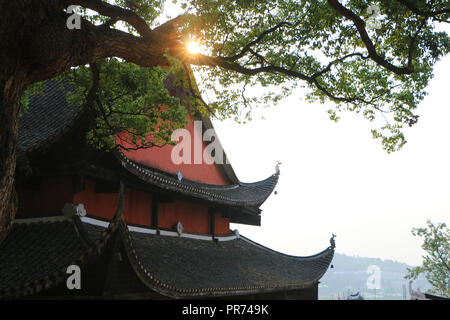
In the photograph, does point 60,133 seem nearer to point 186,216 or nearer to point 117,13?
point 117,13

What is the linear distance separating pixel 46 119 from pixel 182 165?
4.26 m

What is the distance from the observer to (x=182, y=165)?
543 inches

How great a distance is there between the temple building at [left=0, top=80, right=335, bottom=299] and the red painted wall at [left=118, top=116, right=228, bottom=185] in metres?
0.03

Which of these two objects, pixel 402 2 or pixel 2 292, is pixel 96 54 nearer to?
pixel 2 292

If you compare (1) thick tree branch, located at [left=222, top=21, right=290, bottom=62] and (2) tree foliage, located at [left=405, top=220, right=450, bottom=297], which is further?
(2) tree foliage, located at [left=405, top=220, right=450, bottom=297]

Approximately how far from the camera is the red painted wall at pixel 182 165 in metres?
12.1

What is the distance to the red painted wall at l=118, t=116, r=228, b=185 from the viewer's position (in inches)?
475

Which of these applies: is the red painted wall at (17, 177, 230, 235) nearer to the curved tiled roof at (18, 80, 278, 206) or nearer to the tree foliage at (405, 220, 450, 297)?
the curved tiled roof at (18, 80, 278, 206)

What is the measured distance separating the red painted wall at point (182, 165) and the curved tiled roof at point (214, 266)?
185 centimetres

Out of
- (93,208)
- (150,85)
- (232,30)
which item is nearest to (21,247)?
(93,208)
